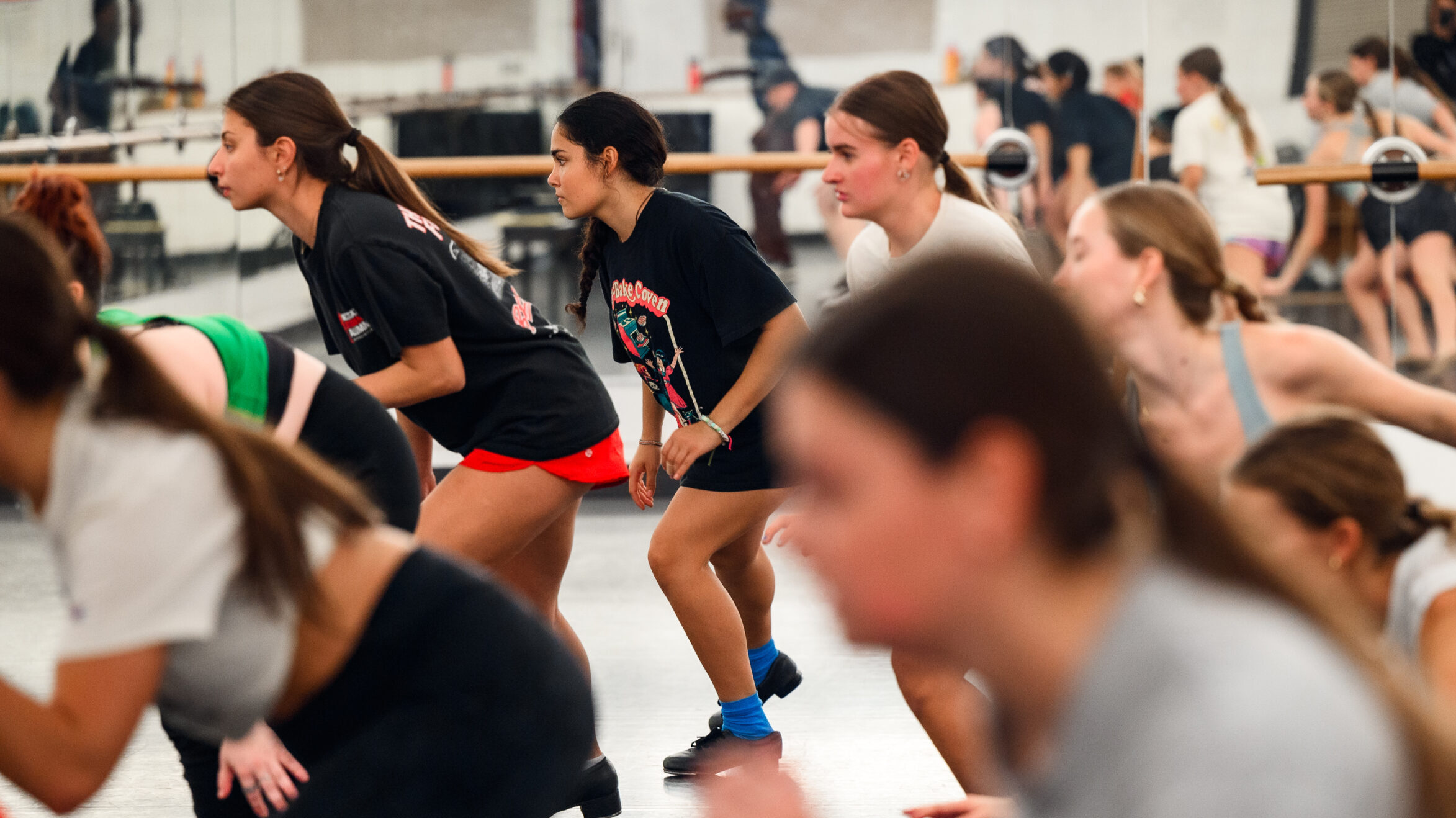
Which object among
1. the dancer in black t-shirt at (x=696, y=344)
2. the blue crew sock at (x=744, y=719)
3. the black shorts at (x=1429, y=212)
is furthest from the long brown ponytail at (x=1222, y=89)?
the blue crew sock at (x=744, y=719)

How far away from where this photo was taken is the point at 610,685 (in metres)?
4.13

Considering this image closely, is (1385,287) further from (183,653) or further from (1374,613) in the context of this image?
(183,653)

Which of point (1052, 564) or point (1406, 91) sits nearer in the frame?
point (1052, 564)

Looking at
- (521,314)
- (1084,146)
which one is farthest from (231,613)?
(1084,146)

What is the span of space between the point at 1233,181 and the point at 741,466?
2754 millimetres

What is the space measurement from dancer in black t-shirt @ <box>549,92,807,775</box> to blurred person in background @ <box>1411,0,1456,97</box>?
2.83 meters

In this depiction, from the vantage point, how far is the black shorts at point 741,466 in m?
3.25

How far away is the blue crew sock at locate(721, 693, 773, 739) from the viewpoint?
3283 millimetres

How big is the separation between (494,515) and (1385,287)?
3284mm

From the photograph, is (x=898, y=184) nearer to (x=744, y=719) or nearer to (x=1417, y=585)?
(x=744, y=719)

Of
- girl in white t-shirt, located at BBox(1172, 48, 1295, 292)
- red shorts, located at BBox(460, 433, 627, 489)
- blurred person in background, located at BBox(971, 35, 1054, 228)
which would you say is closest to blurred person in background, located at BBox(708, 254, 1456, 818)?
red shorts, located at BBox(460, 433, 627, 489)

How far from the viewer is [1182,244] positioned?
2.38m

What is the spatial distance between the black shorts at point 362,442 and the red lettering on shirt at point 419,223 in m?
0.92

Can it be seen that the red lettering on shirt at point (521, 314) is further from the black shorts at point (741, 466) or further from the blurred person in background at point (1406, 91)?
the blurred person in background at point (1406, 91)
